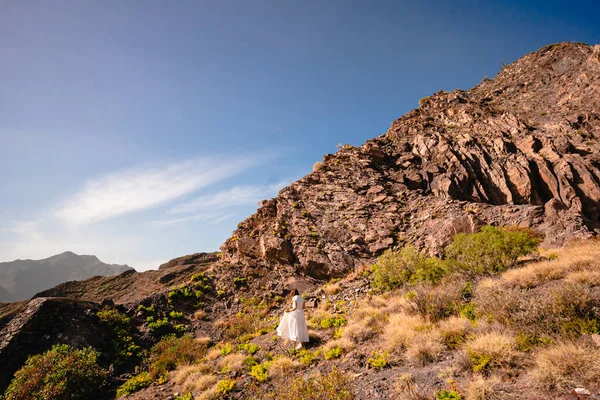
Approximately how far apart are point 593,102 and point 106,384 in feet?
147

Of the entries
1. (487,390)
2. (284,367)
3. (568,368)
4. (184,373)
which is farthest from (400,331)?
(184,373)

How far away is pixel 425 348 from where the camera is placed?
669 cm

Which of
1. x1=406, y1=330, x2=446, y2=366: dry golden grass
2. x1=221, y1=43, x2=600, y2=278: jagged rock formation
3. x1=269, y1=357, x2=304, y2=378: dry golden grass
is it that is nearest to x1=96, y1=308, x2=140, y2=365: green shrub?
x1=221, y1=43, x2=600, y2=278: jagged rock formation

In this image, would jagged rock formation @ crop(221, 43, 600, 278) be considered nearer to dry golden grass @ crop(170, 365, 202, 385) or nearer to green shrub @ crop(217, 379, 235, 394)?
dry golden grass @ crop(170, 365, 202, 385)

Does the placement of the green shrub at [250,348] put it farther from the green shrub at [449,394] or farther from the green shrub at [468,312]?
the green shrub at [449,394]

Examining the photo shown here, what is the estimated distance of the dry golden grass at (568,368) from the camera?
4168 millimetres

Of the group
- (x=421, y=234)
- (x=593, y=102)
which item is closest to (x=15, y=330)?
(x=421, y=234)

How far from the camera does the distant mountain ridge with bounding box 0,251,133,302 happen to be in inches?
5605

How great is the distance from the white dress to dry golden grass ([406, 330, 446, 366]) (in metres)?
4.29

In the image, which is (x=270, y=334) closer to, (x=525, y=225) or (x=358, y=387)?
(x=358, y=387)

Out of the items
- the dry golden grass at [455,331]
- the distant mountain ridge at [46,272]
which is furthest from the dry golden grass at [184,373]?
the distant mountain ridge at [46,272]

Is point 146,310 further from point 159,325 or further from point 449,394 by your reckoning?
point 449,394

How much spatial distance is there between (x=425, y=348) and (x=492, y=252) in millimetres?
7562

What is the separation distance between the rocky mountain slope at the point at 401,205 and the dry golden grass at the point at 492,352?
2087mm
